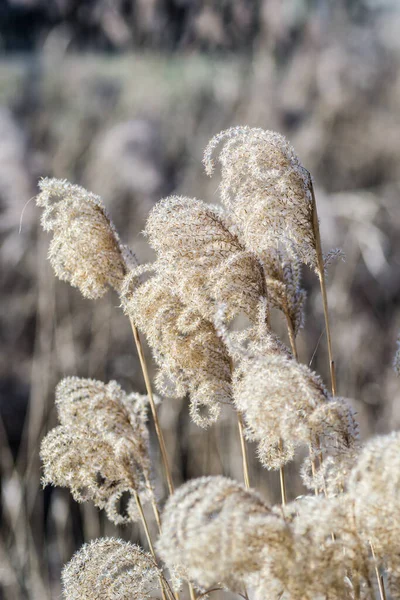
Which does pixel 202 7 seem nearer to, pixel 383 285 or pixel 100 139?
pixel 100 139

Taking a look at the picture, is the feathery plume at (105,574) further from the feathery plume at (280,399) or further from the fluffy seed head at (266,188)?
the fluffy seed head at (266,188)

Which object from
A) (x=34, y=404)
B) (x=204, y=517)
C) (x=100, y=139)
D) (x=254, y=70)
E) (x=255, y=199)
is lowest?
(x=204, y=517)

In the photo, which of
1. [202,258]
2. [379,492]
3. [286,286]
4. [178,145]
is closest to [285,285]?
[286,286]

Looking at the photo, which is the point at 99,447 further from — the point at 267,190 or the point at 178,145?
the point at 178,145

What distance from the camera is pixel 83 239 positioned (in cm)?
84

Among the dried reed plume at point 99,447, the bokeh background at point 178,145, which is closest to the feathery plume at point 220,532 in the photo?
the dried reed plume at point 99,447

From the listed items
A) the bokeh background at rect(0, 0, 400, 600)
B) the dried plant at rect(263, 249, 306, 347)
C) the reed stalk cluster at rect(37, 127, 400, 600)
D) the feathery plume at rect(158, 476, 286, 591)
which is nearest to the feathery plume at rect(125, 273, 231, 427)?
the reed stalk cluster at rect(37, 127, 400, 600)

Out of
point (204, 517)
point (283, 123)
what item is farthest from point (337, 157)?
point (204, 517)

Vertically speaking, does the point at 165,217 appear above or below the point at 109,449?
above

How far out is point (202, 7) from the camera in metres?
2.93

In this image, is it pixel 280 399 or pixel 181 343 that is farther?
pixel 181 343

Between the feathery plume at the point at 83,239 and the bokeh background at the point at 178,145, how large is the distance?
41.4 inches

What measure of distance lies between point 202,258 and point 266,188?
0.11 m

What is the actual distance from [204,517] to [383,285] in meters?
2.53
